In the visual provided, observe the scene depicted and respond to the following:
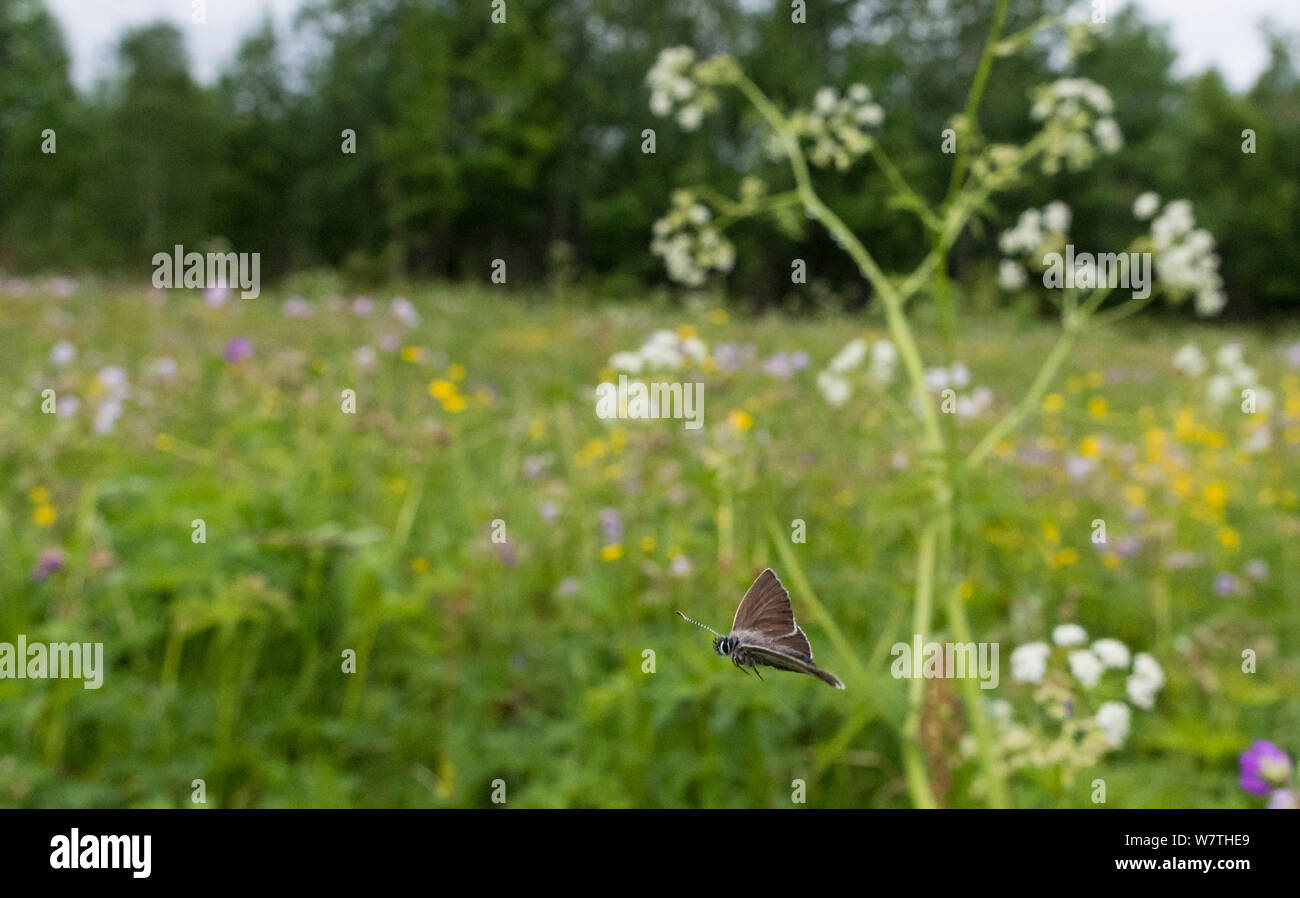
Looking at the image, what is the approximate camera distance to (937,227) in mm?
1248

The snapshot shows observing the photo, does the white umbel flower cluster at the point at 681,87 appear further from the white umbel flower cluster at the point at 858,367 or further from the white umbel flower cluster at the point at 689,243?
the white umbel flower cluster at the point at 858,367

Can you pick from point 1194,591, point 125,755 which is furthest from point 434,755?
point 1194,591

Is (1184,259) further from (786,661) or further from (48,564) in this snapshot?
(48,564)

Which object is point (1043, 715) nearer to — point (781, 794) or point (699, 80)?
point (781, 794)

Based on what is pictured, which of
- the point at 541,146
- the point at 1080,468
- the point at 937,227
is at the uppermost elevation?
the point at 541,146

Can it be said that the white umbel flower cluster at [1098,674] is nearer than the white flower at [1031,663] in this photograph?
Yes

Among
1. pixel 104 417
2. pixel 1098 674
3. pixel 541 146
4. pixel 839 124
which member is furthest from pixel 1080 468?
pixel 541 146

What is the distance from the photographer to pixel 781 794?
5.41ft

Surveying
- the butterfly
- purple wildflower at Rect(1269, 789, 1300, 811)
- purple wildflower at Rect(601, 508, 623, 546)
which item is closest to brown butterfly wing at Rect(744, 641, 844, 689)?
the butterfly

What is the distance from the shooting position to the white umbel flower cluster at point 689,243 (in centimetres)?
130

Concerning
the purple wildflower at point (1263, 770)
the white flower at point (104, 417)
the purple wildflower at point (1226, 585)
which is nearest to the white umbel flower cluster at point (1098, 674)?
the purple wildflower at point (1263, 770)

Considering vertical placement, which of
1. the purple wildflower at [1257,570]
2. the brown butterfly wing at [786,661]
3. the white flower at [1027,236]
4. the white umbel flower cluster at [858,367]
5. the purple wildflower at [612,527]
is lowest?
the purple wildflower at [1257,570]

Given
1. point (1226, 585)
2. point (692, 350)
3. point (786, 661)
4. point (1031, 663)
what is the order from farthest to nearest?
point (1226, 585), point (692, 350), point (1031, 663), point (786, 661)

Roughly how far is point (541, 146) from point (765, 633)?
20.1 metres
